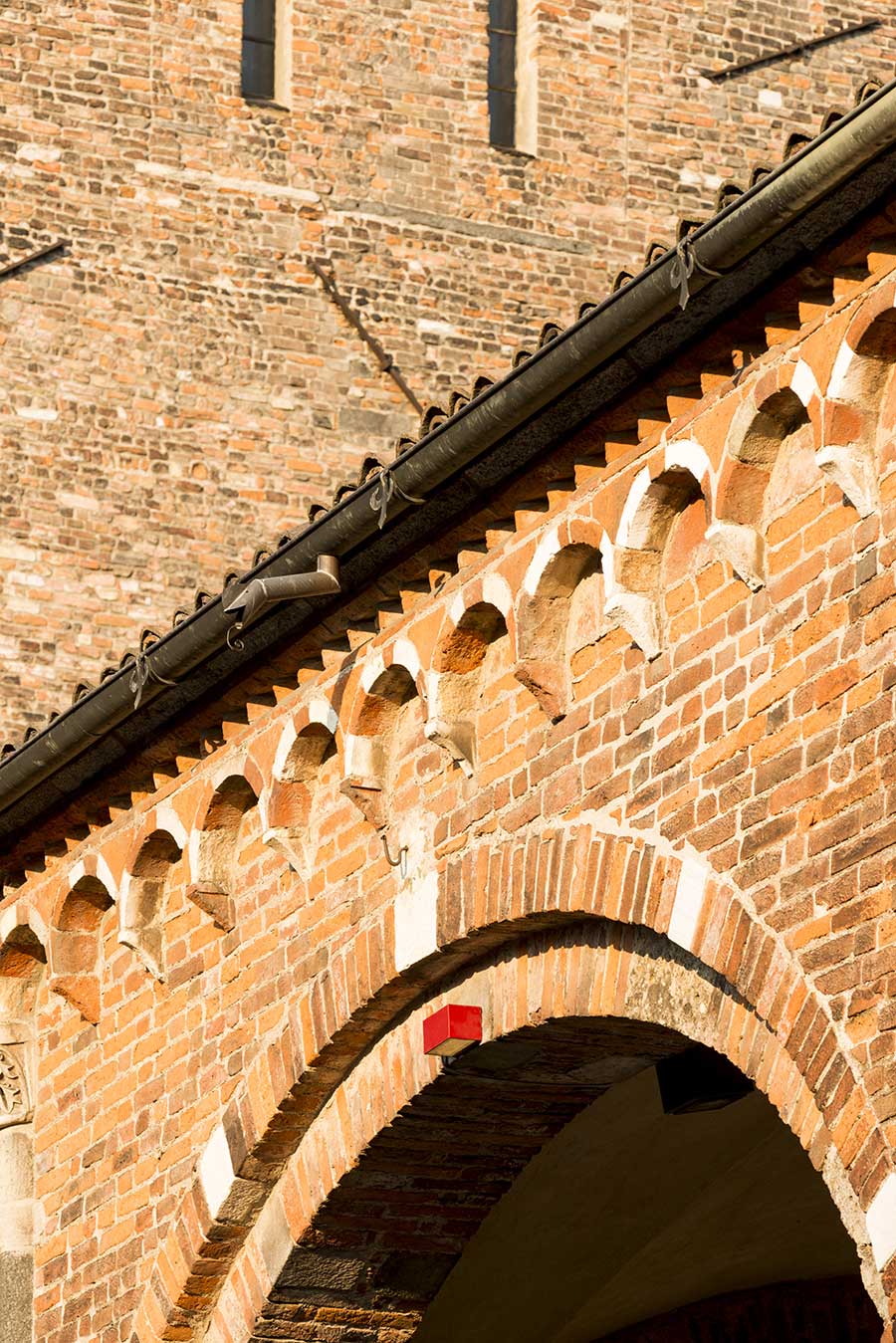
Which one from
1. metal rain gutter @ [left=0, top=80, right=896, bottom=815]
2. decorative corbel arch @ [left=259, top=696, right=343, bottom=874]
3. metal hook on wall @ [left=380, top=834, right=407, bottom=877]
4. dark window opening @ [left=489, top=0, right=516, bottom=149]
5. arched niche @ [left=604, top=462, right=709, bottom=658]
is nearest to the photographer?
metal rain gutter @ [left=0, top=80, right=896, bottom=815]

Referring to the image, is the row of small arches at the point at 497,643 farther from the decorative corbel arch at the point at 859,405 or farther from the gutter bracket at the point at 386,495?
the gutter bracket at the point at 386,495

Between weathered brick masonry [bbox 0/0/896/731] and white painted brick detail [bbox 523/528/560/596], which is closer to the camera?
white painted brick detail [bbox 523/528/560/596]

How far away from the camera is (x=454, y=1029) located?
9.30m

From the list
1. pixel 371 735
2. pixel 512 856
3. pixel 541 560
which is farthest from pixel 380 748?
pixel 541 560

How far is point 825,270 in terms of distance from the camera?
7508 mm

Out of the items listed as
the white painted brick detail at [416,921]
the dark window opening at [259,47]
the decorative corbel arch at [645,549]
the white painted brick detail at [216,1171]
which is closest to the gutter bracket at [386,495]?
the decorative corbel arch at [645,549]

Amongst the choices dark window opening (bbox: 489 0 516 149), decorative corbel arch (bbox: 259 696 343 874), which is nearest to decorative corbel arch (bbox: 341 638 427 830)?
decorative corbel arch (bbox: 259 696 343 874)

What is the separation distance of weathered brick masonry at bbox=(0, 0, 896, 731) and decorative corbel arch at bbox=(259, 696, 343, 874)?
6054 millimetres

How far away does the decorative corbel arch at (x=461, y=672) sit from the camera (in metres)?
9.05

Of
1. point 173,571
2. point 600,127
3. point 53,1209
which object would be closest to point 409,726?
point 53,1209

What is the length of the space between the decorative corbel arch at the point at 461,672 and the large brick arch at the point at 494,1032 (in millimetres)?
366

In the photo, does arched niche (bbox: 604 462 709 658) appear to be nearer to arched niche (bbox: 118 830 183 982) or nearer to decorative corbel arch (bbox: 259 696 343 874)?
decorative corbel arch (bbox: 259 696 343 874)

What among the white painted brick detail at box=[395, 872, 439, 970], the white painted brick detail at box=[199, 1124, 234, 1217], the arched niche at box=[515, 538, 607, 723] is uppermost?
the arched niche at box=[515, 538, 607, 723]

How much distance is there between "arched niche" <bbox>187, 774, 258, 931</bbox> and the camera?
10.6m
